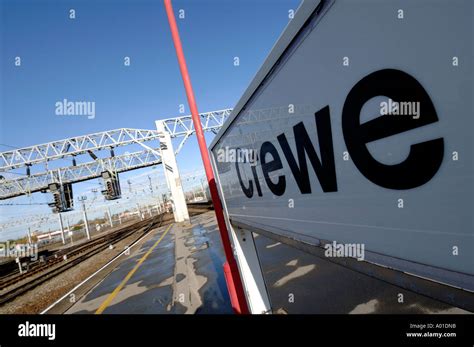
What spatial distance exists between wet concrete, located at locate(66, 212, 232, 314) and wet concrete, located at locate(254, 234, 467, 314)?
3.55 feet

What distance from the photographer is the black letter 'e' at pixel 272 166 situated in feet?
6.84

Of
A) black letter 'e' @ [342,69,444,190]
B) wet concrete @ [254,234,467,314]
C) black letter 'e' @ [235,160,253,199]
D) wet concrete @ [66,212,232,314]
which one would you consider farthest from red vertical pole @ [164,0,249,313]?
black letter 'e' @ [342,69,444,190]

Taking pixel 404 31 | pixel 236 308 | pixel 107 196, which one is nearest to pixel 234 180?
pixel 236 308

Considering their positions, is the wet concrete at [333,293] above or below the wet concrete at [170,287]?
above

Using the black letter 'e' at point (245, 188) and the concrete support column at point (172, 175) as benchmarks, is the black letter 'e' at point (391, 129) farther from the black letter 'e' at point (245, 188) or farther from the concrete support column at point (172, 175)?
the concrete support column at point (172, 175)

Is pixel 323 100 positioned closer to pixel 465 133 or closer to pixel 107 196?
pixel 465 133

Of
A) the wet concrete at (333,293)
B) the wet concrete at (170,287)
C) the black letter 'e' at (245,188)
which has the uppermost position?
the black letter 'e' at (245,188)

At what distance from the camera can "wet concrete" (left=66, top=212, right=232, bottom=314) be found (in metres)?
5.43

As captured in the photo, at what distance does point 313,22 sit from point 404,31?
1.65 ft

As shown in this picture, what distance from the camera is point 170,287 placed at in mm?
6754

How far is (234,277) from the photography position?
358 centimetres

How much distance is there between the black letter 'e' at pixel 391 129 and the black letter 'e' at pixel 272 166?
2.91 ft

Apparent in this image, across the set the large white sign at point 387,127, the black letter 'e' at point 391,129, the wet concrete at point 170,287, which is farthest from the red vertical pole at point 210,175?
the black letter 'e' at point 391,129

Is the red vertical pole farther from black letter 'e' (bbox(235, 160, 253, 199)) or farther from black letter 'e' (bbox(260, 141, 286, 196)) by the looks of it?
black letter 'e' (bbox(260, 141, 286, 196))
